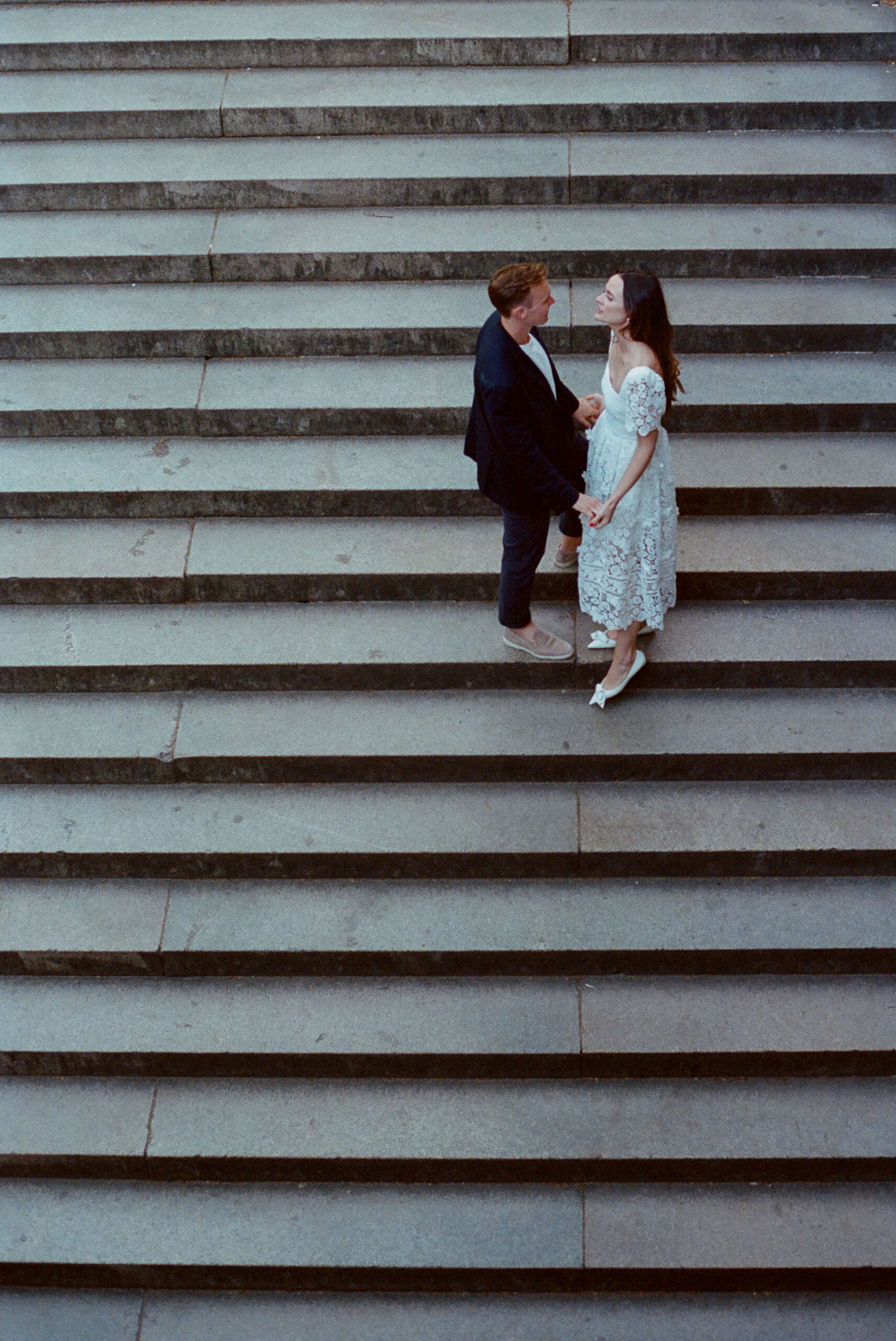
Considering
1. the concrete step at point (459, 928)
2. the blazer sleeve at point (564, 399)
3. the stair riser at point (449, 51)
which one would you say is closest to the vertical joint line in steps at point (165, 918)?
the concrete step at point (459, 928)

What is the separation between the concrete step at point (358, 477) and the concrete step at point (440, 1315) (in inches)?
131

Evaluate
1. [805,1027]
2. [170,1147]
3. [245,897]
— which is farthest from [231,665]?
[805,1027]

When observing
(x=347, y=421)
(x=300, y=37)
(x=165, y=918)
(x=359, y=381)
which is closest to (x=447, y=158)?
(x=300, y=37)

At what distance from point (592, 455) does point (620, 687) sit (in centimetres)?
106

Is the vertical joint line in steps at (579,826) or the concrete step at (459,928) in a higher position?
the vertical joint line in steps at (579,826)

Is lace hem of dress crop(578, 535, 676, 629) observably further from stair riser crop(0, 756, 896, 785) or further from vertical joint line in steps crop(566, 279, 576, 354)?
vertical joint line in steps crop(566, 279, 576, 354)

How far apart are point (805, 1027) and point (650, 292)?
2.92m

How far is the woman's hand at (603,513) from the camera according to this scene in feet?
15.4

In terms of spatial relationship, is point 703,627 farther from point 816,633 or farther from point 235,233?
point 235,233

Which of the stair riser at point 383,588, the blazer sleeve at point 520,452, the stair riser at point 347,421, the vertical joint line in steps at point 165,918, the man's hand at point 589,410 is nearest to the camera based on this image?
the blazer sleeve at point 520,452

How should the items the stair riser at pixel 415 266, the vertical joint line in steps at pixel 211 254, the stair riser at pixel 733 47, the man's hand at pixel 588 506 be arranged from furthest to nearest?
the stair riser at pixel 733 47 < the vertical joint line in steps at pixel 211 254 < the stair riser at pixel 415 266 < the man's hand at pixel 588 506

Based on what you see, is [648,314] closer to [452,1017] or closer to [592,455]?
[592,455]

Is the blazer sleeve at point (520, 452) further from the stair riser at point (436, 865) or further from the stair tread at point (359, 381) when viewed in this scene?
the stair riser at point (436, 865)

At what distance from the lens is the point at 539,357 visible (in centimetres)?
466
